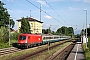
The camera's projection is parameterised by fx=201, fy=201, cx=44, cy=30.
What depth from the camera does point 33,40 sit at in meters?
42.0

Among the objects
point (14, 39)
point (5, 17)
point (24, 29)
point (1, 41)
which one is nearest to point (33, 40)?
point (1, 41)

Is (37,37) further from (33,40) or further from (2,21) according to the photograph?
(2,21)

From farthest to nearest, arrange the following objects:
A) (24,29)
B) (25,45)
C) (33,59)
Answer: (24,29) < (25,45) < (33,59)

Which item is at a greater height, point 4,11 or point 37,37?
point 4,11

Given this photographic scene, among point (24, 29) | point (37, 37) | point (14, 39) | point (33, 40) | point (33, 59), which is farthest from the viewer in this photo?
point (24, 29)

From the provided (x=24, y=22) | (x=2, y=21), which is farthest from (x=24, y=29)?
(x=2, y=21)

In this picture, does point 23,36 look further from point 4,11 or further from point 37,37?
point 4,11

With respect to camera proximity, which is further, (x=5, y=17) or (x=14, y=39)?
(x=5, y=17)

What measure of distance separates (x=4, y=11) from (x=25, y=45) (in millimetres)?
36700

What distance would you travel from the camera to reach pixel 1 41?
46875mm

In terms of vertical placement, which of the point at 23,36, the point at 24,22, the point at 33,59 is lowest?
the point at 33,59

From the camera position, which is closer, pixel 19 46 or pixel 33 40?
pixel 19 46

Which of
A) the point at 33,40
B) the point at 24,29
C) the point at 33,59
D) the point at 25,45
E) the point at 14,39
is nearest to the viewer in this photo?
the point at 33,59

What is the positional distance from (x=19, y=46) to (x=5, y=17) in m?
35.3
